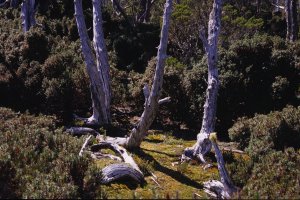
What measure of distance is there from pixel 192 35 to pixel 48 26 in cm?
754

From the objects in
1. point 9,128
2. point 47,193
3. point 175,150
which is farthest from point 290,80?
point 47,193

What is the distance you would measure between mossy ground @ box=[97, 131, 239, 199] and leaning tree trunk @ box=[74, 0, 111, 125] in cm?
194

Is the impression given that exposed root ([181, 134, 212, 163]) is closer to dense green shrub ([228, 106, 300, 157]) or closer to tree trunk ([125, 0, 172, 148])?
dense green shrub ([228, 106, 300, 157])

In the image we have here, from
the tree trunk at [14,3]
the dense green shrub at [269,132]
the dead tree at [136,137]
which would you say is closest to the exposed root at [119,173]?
the dead tree at [136,137]

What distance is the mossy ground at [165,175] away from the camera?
8672 mm

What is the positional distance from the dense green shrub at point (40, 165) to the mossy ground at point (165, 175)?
2.07 ft

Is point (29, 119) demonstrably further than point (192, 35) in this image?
No

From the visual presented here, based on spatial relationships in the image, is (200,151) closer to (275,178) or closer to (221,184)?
(221,184)

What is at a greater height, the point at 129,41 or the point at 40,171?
the point at 129,41

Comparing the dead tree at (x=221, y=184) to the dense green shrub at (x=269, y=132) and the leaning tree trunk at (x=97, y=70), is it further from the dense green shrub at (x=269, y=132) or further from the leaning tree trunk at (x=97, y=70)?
the leaning tree trunk at (x=97, y=70)

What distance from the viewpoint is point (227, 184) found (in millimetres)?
8570

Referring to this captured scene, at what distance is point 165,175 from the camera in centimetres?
1000

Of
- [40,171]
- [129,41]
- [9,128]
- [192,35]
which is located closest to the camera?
[40,171]

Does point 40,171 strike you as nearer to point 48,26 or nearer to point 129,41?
point 129,41
